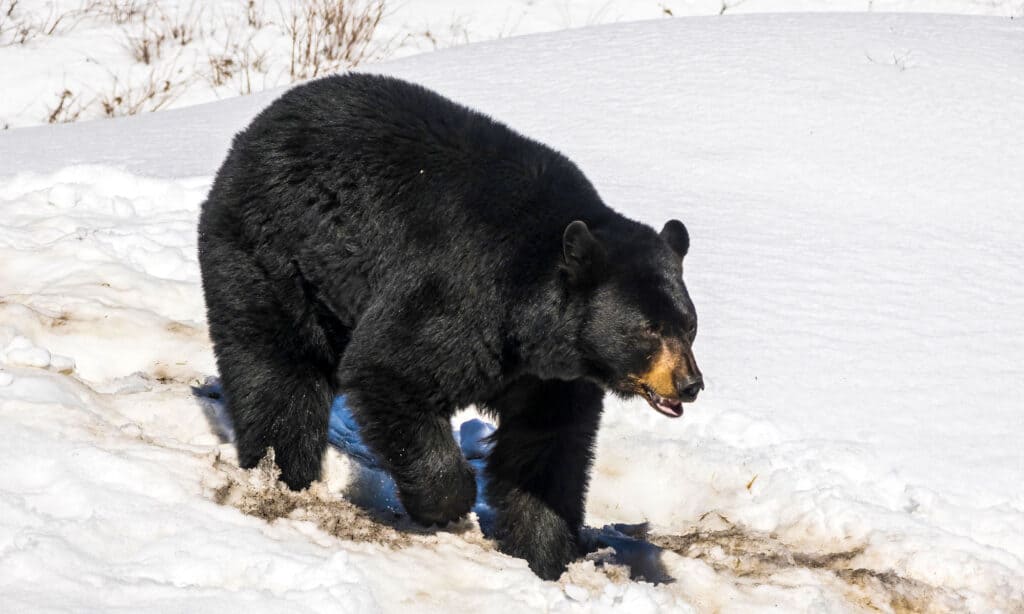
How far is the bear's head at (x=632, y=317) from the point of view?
3.60m

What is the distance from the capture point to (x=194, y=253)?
6.48 metres

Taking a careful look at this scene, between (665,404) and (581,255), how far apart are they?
20.8 inches

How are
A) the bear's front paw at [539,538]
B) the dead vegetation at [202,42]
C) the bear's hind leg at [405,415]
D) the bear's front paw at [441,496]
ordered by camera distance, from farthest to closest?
the dead vegetation at [202,42] < the bear's front paw at [539,538] < the bear's front paw at [441,496] < the bear's hind leg at [405,415]

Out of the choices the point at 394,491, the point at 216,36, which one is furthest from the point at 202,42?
the point at 394,491

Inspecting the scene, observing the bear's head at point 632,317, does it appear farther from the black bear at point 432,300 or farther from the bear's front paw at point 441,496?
the bear's front paw at point 441,496

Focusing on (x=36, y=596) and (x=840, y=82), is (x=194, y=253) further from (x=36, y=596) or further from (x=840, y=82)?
(x=840, y=82)

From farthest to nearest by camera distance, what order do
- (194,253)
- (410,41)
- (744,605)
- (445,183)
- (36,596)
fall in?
(410,41) → (194,253) → (445,183) → (744,605) → (36,596)

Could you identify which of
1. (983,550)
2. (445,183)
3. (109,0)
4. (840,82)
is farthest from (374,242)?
(109,0)

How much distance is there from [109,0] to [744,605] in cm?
1161

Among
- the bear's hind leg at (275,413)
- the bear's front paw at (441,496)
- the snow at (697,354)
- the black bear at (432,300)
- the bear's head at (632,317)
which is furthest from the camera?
the bear's hind leg at (275,413)

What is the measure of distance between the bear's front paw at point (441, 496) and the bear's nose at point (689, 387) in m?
0.86

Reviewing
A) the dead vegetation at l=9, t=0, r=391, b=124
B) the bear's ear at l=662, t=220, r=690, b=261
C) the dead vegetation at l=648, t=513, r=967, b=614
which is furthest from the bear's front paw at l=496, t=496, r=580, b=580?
the dead vegetation at l=9, t=0, r=391, b=124

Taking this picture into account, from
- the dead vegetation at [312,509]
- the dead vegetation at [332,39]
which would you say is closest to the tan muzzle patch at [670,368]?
the dead vegetation at [312,509]

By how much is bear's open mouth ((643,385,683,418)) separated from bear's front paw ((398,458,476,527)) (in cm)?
74
